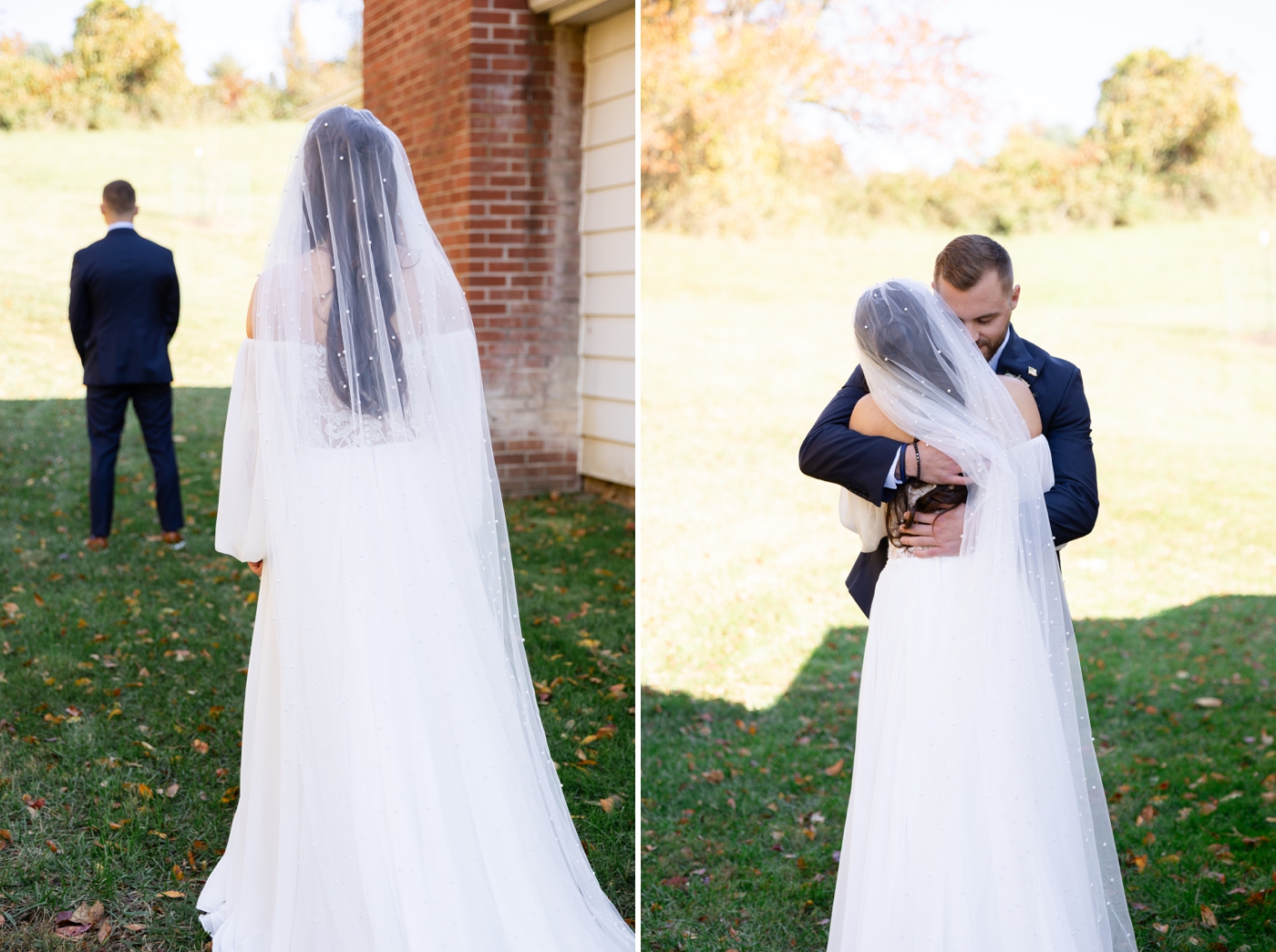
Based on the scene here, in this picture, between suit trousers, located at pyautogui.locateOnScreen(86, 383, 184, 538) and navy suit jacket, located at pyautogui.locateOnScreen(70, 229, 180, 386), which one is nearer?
navy suit jacket, located at pyautogui.locateOnScreen(70, 229, 180, 386)

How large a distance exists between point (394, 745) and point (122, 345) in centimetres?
562

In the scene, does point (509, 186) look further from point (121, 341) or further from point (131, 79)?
point (131, 79)

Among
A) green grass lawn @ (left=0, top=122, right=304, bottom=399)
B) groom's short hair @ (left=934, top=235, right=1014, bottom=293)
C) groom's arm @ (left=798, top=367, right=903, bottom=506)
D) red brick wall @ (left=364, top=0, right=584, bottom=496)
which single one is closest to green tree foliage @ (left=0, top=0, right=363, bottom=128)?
green grass lawn @ (left=0, top=122, right=304, bottom=399)

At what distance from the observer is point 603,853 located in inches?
163

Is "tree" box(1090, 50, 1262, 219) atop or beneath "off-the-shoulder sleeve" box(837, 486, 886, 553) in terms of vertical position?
atop

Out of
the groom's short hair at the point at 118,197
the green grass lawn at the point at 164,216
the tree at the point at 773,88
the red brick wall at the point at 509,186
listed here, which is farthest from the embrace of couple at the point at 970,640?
the green grass lawn at the point at 164,216

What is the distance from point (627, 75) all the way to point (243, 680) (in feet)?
18.8

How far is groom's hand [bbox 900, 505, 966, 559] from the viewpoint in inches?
116

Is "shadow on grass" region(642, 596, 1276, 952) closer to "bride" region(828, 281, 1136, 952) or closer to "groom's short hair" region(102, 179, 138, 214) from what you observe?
"bride" region(828, 281, 1136, 952)

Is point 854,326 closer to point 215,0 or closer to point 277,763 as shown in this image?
point 277,763

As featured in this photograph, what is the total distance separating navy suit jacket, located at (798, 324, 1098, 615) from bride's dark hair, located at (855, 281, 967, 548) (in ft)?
0.27

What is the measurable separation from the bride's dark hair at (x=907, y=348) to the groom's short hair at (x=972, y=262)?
17 cm

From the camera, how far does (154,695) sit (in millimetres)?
5406

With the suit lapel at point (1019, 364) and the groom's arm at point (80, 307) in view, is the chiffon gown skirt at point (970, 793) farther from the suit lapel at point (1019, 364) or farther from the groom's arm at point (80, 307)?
the groom's arm at point (80, 307)
